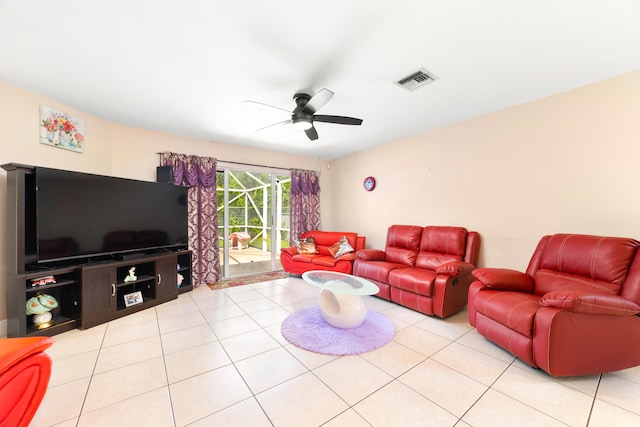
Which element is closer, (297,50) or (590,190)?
(297,50)

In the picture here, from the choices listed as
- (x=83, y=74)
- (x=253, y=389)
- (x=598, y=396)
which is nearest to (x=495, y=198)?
(x=598, y=396)

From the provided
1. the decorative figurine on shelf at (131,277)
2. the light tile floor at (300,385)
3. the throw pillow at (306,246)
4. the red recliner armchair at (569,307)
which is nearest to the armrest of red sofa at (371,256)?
the throw pillow at (306,246)

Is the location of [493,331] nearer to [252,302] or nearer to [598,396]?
[598,396]

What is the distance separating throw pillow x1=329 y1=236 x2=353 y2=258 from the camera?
14.3 feet

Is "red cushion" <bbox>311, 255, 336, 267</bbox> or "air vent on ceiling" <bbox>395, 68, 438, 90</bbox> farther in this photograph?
"red cushion" <bbox>311, 255, 336, 267</bbox>

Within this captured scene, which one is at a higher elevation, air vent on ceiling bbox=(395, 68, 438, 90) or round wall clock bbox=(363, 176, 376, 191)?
air vent on ceiling bbox=(395, 68, 438, 90)

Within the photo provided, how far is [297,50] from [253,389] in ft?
8.46

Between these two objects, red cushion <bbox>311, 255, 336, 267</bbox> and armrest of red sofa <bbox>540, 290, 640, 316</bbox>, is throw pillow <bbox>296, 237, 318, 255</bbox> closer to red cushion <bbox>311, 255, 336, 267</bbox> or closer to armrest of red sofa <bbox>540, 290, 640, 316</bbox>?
red cushion <bbox>311, 255, 336, 267</bbox>

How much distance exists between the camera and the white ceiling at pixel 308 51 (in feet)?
5.11

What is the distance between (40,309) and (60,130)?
6.60 feet

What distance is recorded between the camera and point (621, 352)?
5.59 feet

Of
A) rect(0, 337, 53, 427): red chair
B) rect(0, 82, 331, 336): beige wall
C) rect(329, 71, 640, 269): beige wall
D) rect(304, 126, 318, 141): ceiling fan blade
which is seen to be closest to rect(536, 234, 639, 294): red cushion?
rect(329, 71, 640, 269): beige wall

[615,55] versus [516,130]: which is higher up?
[615,55]

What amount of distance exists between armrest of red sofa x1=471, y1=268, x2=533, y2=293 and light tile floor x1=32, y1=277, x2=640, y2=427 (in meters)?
0.57
